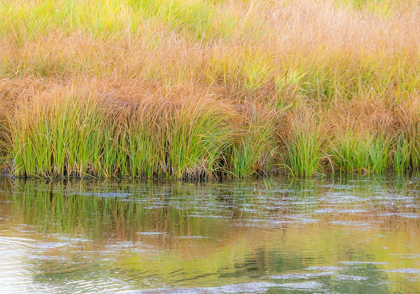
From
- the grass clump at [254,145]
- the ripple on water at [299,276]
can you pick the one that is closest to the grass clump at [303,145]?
the grass clump at [254,145]

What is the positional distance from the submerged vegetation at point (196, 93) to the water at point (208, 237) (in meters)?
0.53

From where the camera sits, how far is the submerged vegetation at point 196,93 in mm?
8023

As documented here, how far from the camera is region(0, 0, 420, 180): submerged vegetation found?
26.3ft

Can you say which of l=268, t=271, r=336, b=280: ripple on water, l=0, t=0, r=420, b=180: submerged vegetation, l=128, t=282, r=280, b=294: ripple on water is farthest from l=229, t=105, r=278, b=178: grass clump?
l=128, t=282, r=280, b=294: ripple on water

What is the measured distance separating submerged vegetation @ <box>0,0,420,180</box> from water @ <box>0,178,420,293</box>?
0.53m

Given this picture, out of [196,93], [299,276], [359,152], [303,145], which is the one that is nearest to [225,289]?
[299,276]

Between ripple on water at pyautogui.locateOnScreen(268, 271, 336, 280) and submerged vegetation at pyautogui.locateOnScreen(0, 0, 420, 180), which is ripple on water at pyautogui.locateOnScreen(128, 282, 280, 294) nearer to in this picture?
ripple on water at pyautogui.locateOnScreen(268, 271, 336, 280)

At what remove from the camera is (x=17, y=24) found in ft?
36.8

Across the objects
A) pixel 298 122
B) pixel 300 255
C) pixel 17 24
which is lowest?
pixel 300 255

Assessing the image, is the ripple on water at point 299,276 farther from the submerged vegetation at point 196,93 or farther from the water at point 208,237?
the submerged vegetation at point 196,93

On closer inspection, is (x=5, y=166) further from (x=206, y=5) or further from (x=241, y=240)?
(x=206, y=5)

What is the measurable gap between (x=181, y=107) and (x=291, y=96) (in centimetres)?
185

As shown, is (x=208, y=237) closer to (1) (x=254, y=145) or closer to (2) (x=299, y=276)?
(2) (x=299, y=276)

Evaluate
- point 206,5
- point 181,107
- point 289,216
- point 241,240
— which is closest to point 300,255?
point 241,240
